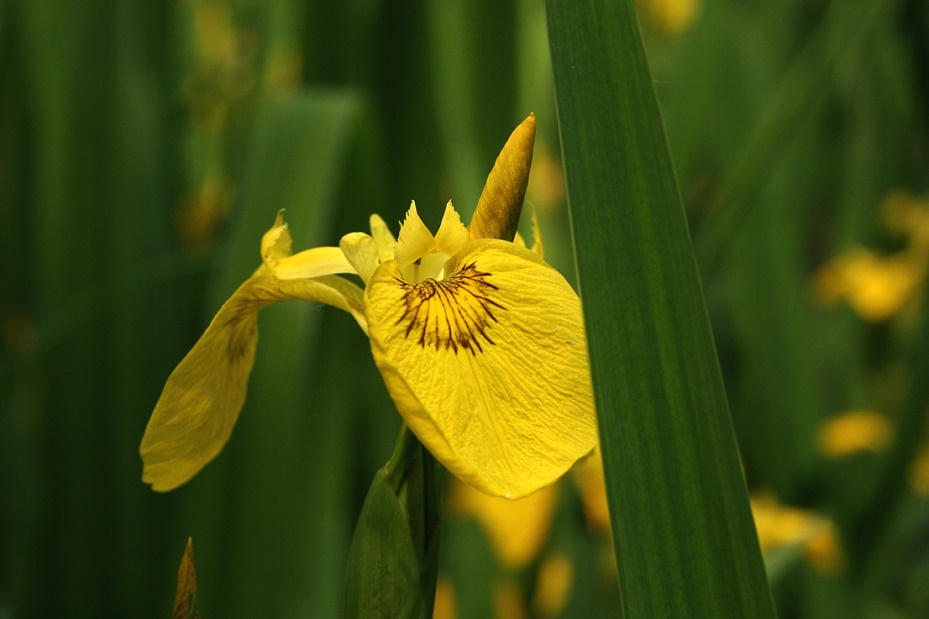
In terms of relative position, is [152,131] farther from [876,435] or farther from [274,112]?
[876,435]

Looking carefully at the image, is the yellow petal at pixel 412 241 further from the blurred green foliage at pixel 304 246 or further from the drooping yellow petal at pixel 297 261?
the blurred green foliage at pixel 304 246

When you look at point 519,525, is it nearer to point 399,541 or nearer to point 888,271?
point 399,541

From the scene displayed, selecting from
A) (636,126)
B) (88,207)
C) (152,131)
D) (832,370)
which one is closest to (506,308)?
(636,126)

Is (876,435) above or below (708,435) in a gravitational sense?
below

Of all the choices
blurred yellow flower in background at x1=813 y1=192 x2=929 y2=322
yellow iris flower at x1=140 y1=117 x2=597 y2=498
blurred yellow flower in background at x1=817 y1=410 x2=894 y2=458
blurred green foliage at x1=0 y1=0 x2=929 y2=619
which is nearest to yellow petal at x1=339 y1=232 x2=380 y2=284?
yellow iris flower at x1=140 y1=117 x2=597 y2=498

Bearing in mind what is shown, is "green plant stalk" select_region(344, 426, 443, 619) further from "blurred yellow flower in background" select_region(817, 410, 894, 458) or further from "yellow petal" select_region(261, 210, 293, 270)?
"blurred yellow flower in background" select_region(817, 410, 894, 458)

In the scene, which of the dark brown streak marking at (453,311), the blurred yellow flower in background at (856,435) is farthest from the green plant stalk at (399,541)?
the blurred yellow flower in background at (856,435)

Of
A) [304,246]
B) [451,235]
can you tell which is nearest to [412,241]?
[451,235]
